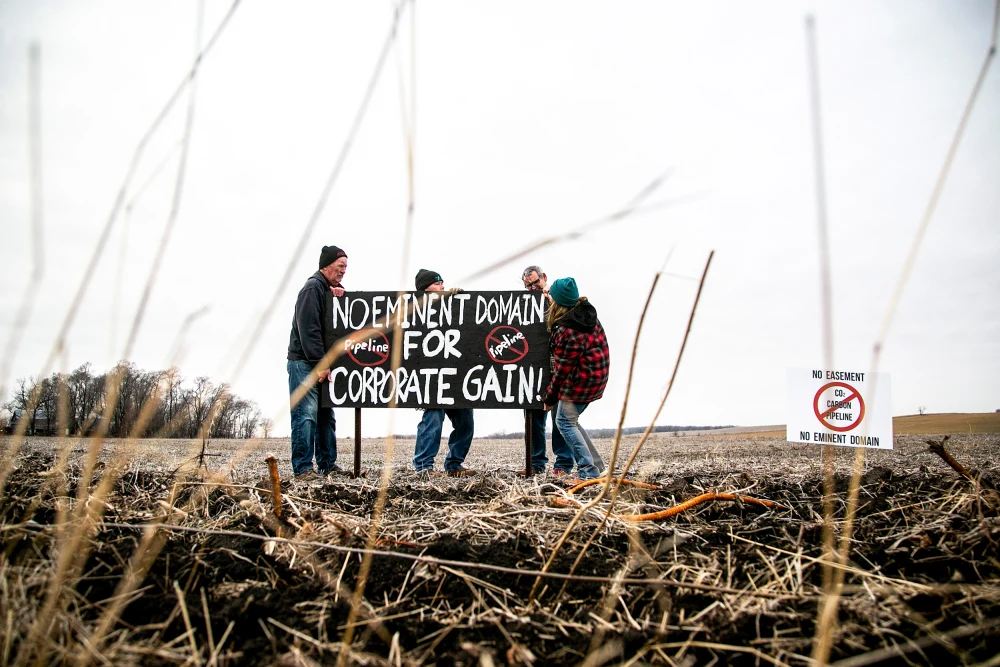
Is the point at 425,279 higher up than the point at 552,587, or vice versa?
the point at 425,279

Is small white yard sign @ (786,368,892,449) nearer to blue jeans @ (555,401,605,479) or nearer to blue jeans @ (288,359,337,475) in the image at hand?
blue jeans @ (555,401,605,479)

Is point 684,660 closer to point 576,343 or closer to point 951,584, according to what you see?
point 951,584

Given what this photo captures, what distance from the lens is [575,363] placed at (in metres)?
4.82

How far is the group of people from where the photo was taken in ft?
15.8

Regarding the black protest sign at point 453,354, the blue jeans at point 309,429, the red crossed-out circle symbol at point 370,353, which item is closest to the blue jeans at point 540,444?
the black protest sign at point 453,354

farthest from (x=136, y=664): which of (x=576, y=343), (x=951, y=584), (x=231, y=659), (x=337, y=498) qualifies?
(x=576, y=343)

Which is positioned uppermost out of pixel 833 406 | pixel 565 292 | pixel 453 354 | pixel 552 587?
pixel 565 292

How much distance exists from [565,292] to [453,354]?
46.0 inches

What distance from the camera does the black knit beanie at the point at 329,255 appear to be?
5473mm

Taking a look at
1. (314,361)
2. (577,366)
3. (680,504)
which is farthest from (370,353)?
(680,504)

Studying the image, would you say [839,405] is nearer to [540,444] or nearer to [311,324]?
[540,444]

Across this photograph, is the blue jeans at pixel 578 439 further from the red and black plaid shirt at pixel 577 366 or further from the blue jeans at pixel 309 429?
the blue jeans at pixel 309 429

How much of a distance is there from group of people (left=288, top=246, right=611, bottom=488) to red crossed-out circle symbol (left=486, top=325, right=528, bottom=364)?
263 mm

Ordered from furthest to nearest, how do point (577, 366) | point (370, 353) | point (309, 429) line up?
1. point (370, 353)
2. point (309, 429)
3. point (577, 366)
